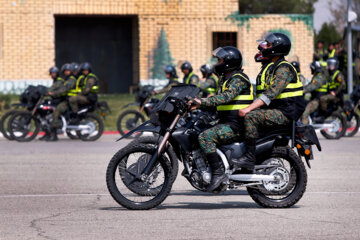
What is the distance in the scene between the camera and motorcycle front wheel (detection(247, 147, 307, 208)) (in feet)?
30.0

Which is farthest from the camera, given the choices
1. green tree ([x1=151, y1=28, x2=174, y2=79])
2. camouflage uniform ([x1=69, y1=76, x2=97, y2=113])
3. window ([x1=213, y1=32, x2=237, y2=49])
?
window ([x1=213, y1=32, x2=237, y2=49])

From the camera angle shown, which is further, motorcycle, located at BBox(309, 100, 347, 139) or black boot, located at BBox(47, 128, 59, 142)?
black boot, located at BBox(47, 128, 59, 142)

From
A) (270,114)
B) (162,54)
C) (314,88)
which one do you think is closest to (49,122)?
(314,88)

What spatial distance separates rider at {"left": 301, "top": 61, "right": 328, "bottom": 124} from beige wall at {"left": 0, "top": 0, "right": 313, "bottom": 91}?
1185 centimetres

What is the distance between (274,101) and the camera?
30.6 feet

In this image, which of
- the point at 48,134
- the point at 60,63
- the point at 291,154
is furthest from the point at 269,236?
the point at 60,63

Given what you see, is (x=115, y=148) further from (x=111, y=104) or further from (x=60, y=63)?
(x=60, y=63)

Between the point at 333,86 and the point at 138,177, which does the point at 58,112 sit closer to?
the point at 333,86

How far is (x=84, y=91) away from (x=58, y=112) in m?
0.76

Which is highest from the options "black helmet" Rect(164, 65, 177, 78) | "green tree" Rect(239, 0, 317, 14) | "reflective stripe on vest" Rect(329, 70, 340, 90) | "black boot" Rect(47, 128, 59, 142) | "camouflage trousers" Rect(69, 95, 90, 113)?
"green tree" Rect(239, 0, 317, 14)

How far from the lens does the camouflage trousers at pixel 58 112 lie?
19.8 m

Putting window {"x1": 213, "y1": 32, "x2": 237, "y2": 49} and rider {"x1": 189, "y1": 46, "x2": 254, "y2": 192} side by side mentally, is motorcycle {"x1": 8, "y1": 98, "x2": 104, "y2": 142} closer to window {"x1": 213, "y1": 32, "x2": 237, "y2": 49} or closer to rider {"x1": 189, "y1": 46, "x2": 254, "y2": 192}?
rider {"x1": 189, "y1": 46, "x2": 254, "y2": 192}

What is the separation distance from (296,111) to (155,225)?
2084mm

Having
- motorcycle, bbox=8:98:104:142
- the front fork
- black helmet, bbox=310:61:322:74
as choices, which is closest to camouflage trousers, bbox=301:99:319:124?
black helmet, bbox=310:61:322:74
